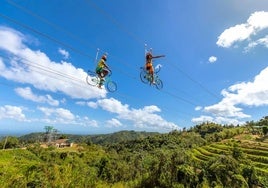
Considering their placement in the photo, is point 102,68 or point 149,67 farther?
point 149,67

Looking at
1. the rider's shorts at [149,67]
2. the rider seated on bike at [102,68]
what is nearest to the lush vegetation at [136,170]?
the rider seated on bike at [102,68]

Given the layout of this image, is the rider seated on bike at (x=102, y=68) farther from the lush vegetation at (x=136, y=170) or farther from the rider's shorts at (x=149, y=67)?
the lush vegetation at (x=136, y=170)

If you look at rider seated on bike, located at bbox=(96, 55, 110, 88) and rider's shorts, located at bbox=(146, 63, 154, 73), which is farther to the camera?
rider's shorts, located at bbox=(146, 63, 154, 73)

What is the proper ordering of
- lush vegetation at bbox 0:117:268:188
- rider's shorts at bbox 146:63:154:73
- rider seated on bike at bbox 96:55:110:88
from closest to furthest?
rider seated on bike at bbox 96:55:110:88
rider's shorts at bbox 146:63:154:73
lush vegetation at bbox 0:117:268:188

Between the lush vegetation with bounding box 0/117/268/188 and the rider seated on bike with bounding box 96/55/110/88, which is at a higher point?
the rider seated on bike with bounding box 96/55/110/88

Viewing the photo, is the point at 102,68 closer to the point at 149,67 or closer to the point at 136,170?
the point at 149,67

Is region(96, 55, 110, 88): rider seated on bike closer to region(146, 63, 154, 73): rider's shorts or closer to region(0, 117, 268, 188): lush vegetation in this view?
region(146, 63, 154, 73): rider's shorts

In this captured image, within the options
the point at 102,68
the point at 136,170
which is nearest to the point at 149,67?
the point at 102,68

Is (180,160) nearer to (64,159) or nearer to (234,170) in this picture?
(234,170)

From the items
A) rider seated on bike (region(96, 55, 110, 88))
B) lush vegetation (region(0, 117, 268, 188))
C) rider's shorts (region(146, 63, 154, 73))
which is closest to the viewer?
rider seated on bike (region(96, 55, 110, 88))

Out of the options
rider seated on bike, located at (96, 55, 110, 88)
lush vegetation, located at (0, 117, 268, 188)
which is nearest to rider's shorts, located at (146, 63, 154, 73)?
rider seated on bike, located at (96, 55, 110, 88)

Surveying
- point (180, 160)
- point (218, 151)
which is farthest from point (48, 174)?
point (218, 151)

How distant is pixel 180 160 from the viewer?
50469 mm

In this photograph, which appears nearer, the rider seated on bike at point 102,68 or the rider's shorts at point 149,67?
the rider seated on bike at point 102,68
